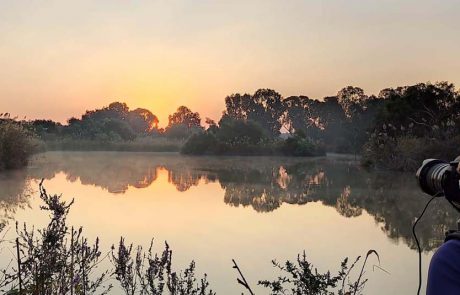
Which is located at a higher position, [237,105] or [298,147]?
[237,105]

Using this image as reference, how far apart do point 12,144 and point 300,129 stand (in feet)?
70.0

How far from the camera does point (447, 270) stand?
0.81m

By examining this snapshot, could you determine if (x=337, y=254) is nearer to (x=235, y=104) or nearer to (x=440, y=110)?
(x=440, y=110)

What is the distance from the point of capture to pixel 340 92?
149ft

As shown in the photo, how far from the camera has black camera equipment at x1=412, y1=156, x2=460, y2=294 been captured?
2.97 ft

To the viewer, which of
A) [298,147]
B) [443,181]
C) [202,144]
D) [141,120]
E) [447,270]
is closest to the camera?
[447,270]

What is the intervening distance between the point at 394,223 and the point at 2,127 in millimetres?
11866

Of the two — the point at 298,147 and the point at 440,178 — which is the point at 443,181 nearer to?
the point at 440,178

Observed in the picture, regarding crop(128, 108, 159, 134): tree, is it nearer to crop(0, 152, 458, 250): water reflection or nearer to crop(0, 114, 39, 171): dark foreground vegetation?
crop(0, 114, 39, 171): dark foreground vegetation

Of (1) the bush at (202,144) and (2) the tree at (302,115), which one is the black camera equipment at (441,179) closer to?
(1) the bush at (202,144)

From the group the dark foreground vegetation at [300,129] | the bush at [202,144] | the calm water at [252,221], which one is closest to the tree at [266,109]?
the dark foreground vegetation at [300,129]

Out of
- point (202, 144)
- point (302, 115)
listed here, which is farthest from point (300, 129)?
point (302, 115)

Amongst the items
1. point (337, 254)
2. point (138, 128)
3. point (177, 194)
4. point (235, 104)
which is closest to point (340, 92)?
point (235, 104)

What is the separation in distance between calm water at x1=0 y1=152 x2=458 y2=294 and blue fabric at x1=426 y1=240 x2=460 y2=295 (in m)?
2.79
